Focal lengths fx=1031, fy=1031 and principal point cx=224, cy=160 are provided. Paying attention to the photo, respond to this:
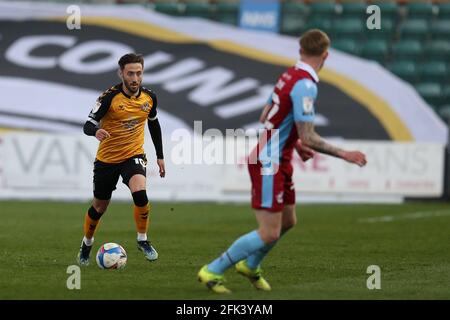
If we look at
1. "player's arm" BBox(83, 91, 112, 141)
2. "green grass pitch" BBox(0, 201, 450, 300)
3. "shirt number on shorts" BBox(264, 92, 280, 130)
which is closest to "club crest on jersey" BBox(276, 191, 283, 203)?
"shirt number on shorts" BBox(264, 92, 280, 130)

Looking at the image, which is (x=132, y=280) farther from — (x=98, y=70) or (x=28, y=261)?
(x=98, y=70)

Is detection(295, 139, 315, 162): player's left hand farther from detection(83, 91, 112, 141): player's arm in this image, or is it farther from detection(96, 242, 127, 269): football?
detection(96, 242, 127, 269): football

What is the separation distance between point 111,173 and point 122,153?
9.7 inches

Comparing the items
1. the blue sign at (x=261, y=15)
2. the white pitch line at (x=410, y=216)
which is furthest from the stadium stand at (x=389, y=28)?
the white pitch line at (x=410, y=216)

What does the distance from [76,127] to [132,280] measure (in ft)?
46.5

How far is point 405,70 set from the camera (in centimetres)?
2597

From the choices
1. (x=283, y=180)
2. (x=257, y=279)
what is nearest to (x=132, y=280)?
(x=257, y=279)

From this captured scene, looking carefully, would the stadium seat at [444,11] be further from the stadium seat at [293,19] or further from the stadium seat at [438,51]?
the stadium seat at [293,19]

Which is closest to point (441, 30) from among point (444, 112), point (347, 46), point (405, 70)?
point (405, 70)

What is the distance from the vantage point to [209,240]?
1344 centimetres

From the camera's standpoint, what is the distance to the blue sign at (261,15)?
25859 millimetres

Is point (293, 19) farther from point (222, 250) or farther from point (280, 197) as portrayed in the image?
point (280, 197)

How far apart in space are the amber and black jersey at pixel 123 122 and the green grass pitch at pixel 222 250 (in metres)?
1.15
